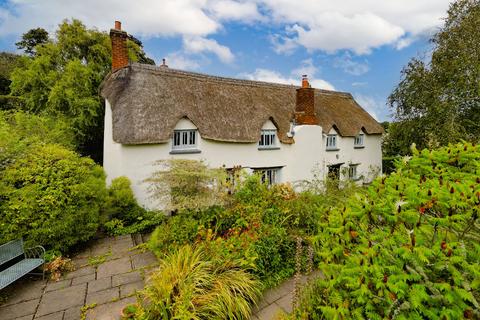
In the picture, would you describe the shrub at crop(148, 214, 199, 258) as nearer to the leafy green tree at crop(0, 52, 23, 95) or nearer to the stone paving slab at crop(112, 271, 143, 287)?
the stone paving slab at crop(112, 271, 143, 287)

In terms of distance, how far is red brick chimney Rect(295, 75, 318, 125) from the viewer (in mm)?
14789

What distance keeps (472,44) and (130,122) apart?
1658 cm

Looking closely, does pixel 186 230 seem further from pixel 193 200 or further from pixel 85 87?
pixel 85 87

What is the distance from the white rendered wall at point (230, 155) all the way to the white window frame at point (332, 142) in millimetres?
241

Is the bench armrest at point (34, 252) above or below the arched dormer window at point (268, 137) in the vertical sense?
below

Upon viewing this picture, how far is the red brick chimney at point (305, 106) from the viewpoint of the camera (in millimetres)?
14789

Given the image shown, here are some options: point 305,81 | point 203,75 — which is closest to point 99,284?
point 203,75

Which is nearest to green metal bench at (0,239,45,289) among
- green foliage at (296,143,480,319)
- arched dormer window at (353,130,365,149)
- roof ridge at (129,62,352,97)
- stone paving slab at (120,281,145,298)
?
stone paving slab at (120,281,145,298)

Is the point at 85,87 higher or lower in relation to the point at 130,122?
higher

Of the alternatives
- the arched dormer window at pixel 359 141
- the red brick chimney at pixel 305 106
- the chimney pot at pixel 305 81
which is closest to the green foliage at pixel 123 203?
the red brick chimney at pixel 305 106

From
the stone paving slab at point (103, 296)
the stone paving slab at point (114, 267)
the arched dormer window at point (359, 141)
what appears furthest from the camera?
the arched dormer window at point (359, 141)

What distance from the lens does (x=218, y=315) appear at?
4.20m

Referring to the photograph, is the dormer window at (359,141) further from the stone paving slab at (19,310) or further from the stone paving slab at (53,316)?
the stone paving slab at (19,310)

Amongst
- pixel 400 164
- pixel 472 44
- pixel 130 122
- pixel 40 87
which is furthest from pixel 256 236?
pixel 40 87
